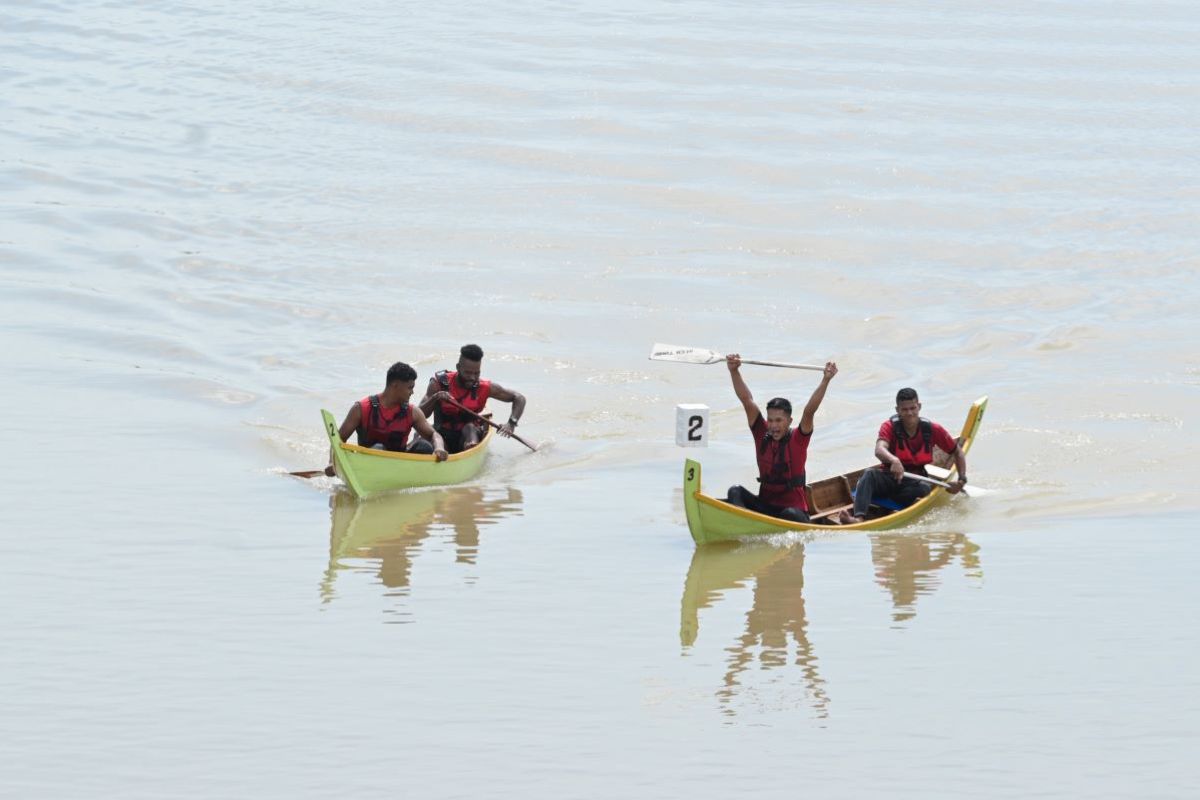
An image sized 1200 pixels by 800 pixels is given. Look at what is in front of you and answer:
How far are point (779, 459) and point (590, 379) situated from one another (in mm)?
8567

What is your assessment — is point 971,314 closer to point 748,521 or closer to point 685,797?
point 748,521

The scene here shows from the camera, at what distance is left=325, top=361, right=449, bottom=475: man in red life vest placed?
17344 mm

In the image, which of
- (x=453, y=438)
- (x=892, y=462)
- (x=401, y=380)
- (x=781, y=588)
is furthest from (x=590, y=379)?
(x=781, y=588)

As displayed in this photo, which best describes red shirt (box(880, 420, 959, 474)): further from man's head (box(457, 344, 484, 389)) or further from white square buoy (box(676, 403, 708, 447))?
man's head (box(457, 344, 484, 389))

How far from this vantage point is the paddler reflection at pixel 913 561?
46.3 feet

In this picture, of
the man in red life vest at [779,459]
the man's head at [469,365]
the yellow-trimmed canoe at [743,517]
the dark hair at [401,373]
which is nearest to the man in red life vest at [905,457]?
the yellow-trimmed canoe at [743,517]

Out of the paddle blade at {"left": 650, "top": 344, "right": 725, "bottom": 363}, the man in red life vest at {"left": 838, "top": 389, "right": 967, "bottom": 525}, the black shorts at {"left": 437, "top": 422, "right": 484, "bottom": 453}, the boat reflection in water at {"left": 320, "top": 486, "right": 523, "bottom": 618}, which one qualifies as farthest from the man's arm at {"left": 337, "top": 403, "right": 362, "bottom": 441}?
the man in red life vest at {"left": 838, "top": 389, "right": 967, "bottom": 525}

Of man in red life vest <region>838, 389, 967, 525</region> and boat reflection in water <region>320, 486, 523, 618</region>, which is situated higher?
man in red life vest <region>838, 389, 967, 525</region>

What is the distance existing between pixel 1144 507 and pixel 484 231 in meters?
15.5

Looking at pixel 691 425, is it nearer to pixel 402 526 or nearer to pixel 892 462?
pixel 892 462

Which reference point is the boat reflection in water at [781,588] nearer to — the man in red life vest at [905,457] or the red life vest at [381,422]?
the man in red life vest at [905,457]

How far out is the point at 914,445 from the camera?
1700 cm

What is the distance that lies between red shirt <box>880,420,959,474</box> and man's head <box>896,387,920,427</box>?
0.15m

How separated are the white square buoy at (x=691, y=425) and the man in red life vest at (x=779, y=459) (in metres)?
0.36
